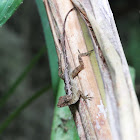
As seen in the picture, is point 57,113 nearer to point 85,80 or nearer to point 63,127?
point 63,127

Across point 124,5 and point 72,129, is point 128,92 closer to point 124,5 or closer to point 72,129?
point 72,129

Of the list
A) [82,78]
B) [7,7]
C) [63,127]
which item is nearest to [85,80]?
[82,78]

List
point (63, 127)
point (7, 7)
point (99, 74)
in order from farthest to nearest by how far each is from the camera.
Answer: point (63, 127) < point (7, 7) < point (99, 74)

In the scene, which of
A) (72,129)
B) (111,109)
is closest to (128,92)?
(111,109)

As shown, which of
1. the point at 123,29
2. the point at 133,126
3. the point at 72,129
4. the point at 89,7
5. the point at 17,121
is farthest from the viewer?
the point at 123,29

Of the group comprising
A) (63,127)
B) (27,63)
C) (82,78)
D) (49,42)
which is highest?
(27,63)

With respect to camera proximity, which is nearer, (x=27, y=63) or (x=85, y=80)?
(x=85, y=80)

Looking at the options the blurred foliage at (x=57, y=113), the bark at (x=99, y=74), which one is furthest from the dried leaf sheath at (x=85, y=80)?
the blurred foliage at (x=57, y=113)
